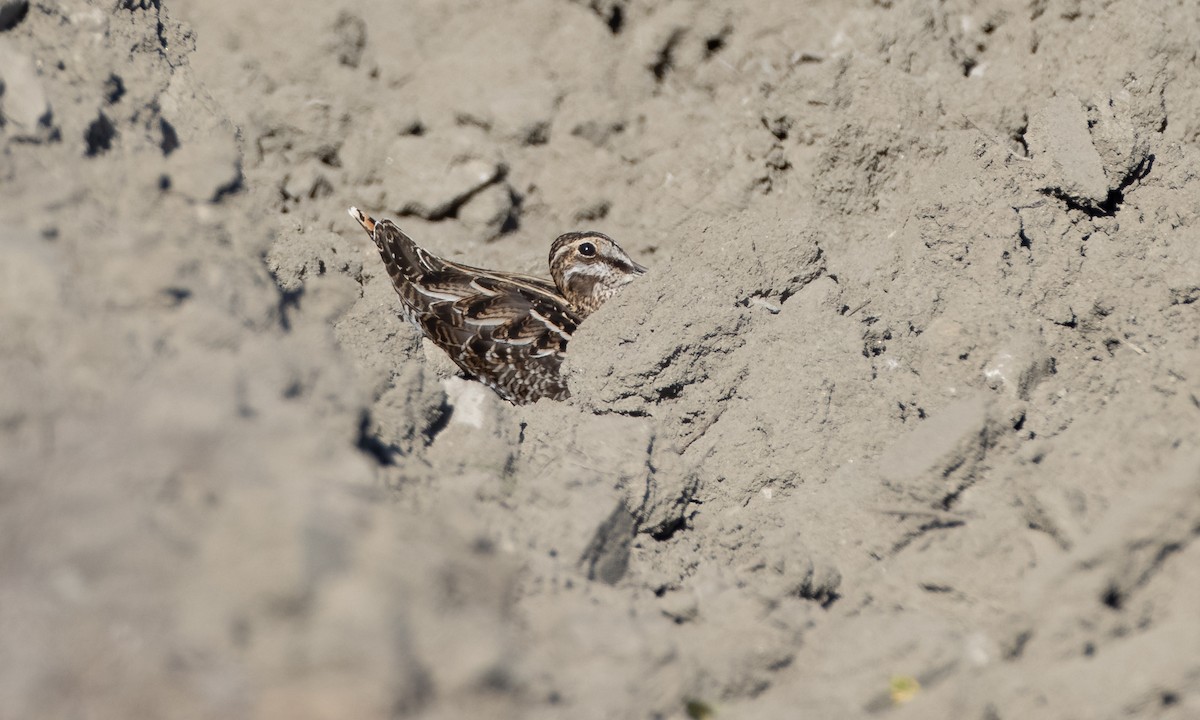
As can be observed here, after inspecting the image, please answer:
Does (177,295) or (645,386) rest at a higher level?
(645,386)

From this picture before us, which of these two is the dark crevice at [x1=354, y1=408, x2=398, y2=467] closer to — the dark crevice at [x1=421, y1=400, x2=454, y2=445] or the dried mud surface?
the dried mud surface

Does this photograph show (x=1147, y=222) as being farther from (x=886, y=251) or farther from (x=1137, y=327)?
(x=886, y=251)

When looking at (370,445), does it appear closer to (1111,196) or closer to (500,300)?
(500,300)

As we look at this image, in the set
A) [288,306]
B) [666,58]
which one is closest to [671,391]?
[288,306]

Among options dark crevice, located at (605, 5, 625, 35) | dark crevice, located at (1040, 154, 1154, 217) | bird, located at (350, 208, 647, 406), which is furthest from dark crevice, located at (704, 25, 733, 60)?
dark crevice, located at (1040, 154, 1154, 217)

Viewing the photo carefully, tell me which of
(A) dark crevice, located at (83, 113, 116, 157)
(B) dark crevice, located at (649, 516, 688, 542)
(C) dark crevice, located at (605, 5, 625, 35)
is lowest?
(B) dark crevice, located at (649, 516, 688, 542)

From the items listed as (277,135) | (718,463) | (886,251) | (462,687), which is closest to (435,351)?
(277,135)

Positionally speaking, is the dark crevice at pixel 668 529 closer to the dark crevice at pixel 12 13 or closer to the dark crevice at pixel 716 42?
the dark crevice at pixel 12 13
